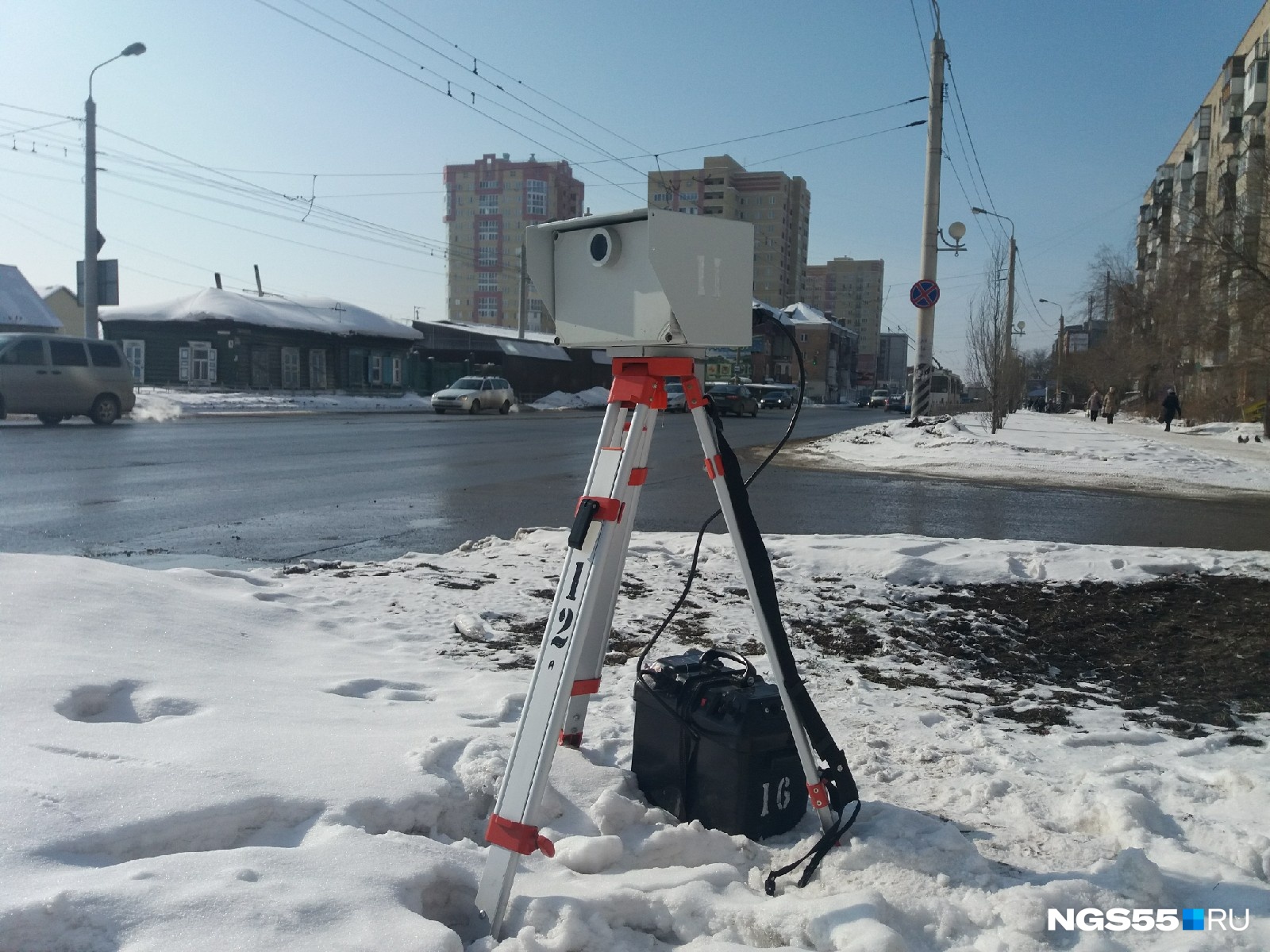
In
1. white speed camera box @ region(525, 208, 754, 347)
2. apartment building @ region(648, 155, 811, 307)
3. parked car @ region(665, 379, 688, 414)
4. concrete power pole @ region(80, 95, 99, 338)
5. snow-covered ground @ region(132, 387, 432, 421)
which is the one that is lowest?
snow-covered ground @ region(132, 387, 432, 421)

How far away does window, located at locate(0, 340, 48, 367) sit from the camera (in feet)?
62.8

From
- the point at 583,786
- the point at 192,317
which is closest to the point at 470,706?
the point at 583,786

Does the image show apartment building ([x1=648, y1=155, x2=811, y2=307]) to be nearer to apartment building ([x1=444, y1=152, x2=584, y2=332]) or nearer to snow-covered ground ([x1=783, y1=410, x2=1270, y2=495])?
snow-covered ground ([x1=783, y1=410, x2=1270, y2=495])

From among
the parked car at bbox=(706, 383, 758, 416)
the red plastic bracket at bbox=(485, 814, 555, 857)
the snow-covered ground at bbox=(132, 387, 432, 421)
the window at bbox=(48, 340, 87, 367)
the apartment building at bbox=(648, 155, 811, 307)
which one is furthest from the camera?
the apartment building at bbox=(648, 155, 811, 307)

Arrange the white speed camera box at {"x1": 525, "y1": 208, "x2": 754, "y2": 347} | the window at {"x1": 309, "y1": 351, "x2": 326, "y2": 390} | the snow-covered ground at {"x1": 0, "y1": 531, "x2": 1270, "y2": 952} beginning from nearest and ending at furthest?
the snow-covered ground at {"x1": 0, "y1": 531, "x2": 1270, "y2": 952} < the white speed camera box at {"x1": 525, "y1": 208, "x2": 754, "y2": 347} < the window at {"x1": 309, "y1": 351, "x2": 326, "y2": 390}

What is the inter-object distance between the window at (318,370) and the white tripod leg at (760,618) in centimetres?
4466

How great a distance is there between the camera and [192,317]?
1527 inches

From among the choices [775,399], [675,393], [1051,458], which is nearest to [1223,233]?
[1051,458]

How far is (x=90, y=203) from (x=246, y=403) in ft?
30.3

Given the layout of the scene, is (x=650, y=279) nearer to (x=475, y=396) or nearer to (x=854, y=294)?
(x=475, y=396)

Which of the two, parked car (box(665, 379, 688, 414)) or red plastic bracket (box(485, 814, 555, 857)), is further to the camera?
parked car (box(665, 379, 688, 414))

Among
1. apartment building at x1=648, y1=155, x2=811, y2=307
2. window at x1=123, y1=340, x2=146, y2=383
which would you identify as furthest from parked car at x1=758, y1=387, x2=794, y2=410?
window at x1=123, y1=340, x2=146, y2=383

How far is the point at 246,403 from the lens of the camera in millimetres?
34125

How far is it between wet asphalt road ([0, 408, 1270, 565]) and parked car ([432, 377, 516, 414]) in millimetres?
17224
